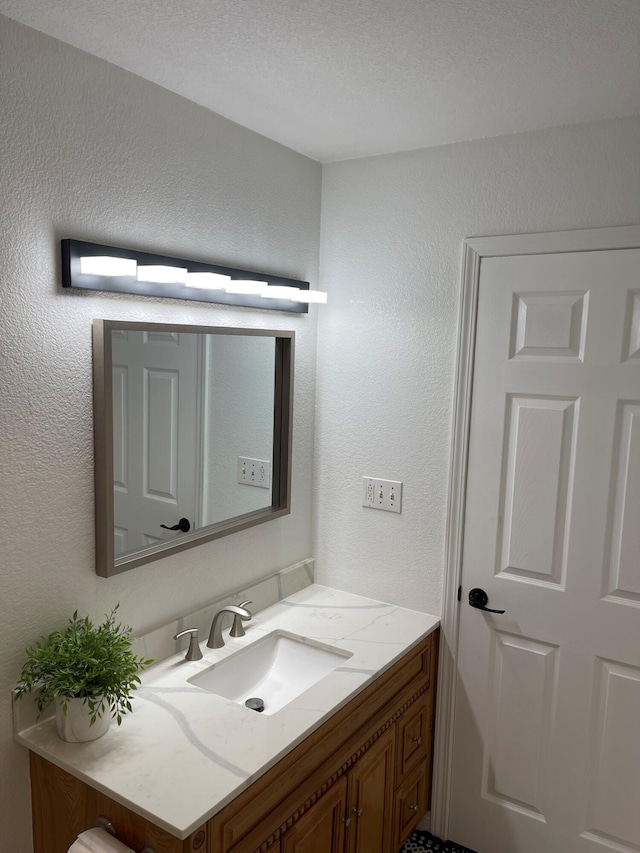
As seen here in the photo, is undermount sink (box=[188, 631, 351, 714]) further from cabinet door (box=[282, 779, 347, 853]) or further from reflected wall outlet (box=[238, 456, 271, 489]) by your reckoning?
reflected wall outlet (box=[238, 456, 271, 489])

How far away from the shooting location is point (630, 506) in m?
1.92

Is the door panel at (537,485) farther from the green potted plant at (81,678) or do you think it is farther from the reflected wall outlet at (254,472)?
the green potted plant at (81,678)

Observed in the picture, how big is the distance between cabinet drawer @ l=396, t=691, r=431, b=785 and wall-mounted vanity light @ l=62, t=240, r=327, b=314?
1375 millimetres

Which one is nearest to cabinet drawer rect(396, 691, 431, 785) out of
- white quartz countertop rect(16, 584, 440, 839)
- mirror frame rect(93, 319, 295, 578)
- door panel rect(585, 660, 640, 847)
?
white quartz countertop rect(16, 584, 440, 839)

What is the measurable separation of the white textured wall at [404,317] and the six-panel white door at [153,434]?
657 mm

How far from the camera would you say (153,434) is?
6.02ft

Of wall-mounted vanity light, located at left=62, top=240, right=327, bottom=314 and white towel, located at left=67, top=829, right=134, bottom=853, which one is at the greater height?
wall-mounted vanity light, located at left=62, top=240, right=327, bottom=314

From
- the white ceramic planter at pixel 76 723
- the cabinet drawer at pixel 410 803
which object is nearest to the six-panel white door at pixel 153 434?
the white ceramic planter at pixel 76 723

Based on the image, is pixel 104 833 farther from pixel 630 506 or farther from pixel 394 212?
pixel 394 212

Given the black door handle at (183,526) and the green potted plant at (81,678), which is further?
the black door handle at (183,526)

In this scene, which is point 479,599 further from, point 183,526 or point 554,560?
point 183,526

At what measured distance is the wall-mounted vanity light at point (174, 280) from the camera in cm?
157

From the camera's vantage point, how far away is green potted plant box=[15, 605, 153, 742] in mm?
1476

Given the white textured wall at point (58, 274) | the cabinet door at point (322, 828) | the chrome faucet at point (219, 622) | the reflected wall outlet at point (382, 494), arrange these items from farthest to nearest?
1. the reflected wall outlet at point (382, 494)
2. the chrome faucet at point (219, 622)
3. the cabinet door at point (322, 828)
4. the white textured wall at point (58, 274)
